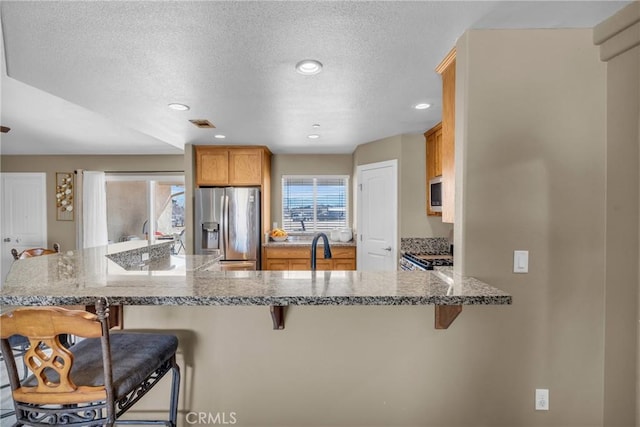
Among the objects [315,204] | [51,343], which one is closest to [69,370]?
[51,343]

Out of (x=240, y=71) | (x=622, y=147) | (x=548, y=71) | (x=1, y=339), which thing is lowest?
(x=1, y=339)

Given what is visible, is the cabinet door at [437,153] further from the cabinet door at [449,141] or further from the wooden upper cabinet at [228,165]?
the wooden upper cabinet at [228,165]

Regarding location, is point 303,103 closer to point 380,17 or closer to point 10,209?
point 380,17

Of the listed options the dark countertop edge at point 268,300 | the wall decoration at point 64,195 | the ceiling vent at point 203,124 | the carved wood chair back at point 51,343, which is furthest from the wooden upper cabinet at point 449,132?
the wall decoration at point 64,195

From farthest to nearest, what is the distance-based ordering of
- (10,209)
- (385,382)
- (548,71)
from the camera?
(10,209)
(385,382)
(548,71)

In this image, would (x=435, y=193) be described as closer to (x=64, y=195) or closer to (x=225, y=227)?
(x=225, y=227)

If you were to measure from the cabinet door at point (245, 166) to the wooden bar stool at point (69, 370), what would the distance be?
9.83ft

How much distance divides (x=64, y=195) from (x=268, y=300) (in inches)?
219

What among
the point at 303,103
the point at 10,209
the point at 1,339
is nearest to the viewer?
the point at 1,339

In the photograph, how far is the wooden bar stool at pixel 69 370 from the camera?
93 cm

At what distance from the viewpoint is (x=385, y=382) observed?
1.50 metres

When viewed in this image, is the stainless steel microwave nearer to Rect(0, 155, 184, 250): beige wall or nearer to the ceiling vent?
the ceiling vent

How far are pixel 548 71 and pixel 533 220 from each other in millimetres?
712

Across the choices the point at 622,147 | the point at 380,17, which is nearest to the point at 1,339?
the point at 380,17
